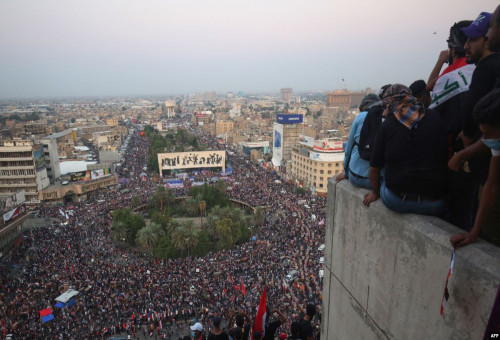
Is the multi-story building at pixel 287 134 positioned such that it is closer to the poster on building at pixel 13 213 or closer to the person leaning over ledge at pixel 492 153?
the poster on building at pixel 13 213

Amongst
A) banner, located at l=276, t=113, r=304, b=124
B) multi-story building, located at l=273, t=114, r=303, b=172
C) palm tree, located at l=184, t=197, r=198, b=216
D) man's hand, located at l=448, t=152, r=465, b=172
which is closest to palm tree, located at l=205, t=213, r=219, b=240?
palm tree, located at l=184, t=197, r=198, b=216

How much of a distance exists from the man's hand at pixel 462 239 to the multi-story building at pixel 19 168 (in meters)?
41.2

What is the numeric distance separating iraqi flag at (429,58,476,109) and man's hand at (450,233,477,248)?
1.44 meters

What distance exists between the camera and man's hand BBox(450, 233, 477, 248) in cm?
169

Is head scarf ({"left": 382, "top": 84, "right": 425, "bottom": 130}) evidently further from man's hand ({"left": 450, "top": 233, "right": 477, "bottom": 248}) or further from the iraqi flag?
man's hand ({"left": 450, "top": 233, "right": 477, "bottom": 248})

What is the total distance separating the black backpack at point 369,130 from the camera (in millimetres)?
3178

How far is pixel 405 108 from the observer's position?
8.10 feet

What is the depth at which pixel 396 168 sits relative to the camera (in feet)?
8.01

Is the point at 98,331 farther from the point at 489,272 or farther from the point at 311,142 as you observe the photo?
the point at 311,142

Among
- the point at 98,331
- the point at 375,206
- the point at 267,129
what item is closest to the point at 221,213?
the point at 98,331

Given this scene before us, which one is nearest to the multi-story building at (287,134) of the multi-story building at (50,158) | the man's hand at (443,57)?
the multi-story building at (50,158)

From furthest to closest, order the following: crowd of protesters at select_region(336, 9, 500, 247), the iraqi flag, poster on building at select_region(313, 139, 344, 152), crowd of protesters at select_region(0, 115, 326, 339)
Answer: poster on building at select_region(313, 139, 344, 152) < crowd of protesters at select_region(0, 115, 326, 339) < the iraqi flag < crowd of protesters at select_region(336, 9, 500, 247)

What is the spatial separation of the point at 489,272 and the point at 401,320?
0.81m

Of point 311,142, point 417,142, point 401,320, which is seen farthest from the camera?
point 311,142
